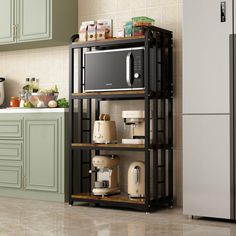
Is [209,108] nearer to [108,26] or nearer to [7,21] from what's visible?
[108,26]

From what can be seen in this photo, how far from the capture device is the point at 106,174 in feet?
17.7

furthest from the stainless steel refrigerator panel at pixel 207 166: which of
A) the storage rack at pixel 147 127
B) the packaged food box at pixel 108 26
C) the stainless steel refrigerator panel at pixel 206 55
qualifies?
the packaged food box at pixel 108 26

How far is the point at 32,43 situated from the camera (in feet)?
19.8

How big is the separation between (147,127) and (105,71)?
2.45ft

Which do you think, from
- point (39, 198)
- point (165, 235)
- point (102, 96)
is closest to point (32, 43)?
point (102, 96)

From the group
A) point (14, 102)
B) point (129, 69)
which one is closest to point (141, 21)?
point (129, 69)

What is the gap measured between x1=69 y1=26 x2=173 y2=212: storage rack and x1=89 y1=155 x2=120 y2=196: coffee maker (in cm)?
8

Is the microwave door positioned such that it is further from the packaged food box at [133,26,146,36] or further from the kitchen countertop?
the kitchen countertop

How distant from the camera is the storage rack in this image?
4.97 metres

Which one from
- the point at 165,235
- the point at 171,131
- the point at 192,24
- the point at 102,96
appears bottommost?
the point at 165,235

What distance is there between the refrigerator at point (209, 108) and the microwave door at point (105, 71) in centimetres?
72

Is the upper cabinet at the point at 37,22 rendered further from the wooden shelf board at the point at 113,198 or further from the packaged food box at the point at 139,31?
the wooden shelf board at the point at 113,198

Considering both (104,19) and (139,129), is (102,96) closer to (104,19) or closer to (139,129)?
(139,129)

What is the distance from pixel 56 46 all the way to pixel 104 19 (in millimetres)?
714
